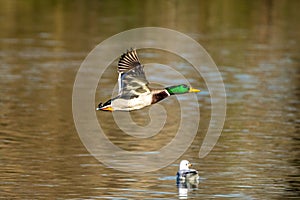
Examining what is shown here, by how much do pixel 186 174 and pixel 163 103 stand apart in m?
9.13

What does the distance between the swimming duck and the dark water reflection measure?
0.65ft

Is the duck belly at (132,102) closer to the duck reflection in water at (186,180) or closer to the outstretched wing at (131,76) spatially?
the outstretched wing at (131,76)

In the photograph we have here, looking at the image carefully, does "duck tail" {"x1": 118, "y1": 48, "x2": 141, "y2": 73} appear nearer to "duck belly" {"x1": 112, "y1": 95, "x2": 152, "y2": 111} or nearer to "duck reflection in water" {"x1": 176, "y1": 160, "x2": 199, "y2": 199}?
"duck belly" {"x1": 112, "y1": 95, "x2": 152, "y2": 111}

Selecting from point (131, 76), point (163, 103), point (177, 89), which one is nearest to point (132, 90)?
point (131, 76)

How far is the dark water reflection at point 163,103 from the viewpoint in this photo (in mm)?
16891

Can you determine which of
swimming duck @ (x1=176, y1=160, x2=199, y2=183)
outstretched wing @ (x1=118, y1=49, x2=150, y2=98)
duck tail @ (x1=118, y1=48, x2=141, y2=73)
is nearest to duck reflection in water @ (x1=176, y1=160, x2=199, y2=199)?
swimming duck @ (x1=176, y1=160, x2=199, y2=183)

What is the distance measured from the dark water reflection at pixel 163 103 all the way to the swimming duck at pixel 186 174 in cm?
20

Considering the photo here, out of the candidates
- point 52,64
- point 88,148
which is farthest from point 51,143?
point 52,64

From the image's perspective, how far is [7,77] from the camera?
1118 inches

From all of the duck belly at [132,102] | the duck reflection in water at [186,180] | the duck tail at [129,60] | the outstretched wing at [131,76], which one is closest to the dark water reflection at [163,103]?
the duck reflection in water at [186,180]

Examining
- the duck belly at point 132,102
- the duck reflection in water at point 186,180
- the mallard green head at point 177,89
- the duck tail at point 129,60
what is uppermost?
the duck tail at point 129,60

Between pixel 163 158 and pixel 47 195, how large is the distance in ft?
12.3

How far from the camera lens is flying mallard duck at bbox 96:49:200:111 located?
583 inches

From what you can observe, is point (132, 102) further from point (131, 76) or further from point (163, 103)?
point (163, 103)
